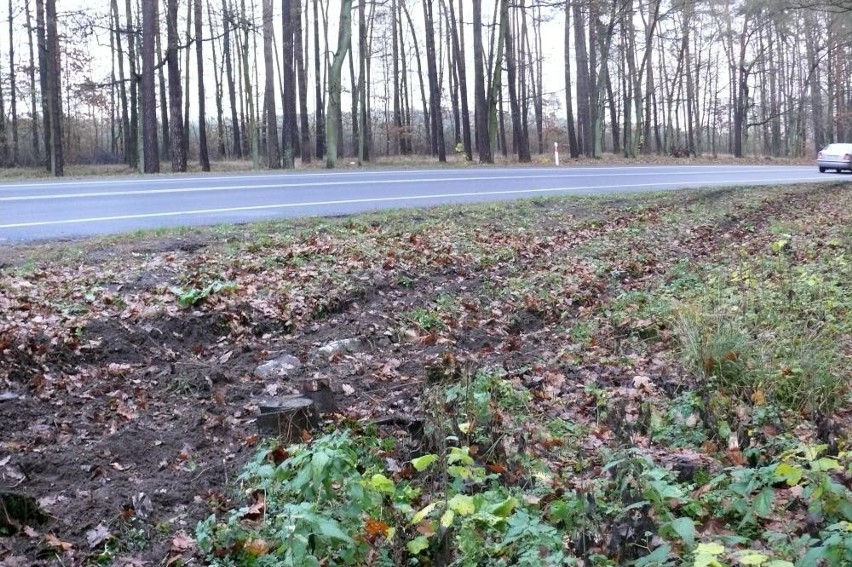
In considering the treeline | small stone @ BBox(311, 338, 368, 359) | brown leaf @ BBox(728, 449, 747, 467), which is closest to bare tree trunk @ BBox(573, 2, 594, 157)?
the treeline

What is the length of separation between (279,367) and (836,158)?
86.2 feet

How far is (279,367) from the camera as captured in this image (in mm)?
6141

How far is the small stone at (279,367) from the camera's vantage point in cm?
602

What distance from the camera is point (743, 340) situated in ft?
18.7

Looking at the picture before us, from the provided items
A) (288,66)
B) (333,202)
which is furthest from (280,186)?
(288,66)

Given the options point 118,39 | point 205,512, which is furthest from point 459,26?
point 205,512

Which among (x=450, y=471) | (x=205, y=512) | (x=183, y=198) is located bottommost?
(x=205, y=512)

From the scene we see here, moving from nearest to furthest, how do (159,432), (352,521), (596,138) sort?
(352,521), (159,432), (596,138)

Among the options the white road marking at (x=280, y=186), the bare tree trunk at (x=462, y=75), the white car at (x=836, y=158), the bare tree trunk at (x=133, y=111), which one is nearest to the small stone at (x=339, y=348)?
the white road marking at (x=280, y=186)

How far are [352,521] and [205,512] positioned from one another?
41.4 inches

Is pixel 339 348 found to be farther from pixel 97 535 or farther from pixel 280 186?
pixel 280 186

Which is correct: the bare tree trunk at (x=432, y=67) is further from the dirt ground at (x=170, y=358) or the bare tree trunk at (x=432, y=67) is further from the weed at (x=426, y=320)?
the weed at (x=426, y=320)

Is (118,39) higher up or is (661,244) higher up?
(118,39)

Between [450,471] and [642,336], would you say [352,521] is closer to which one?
[450,471]
